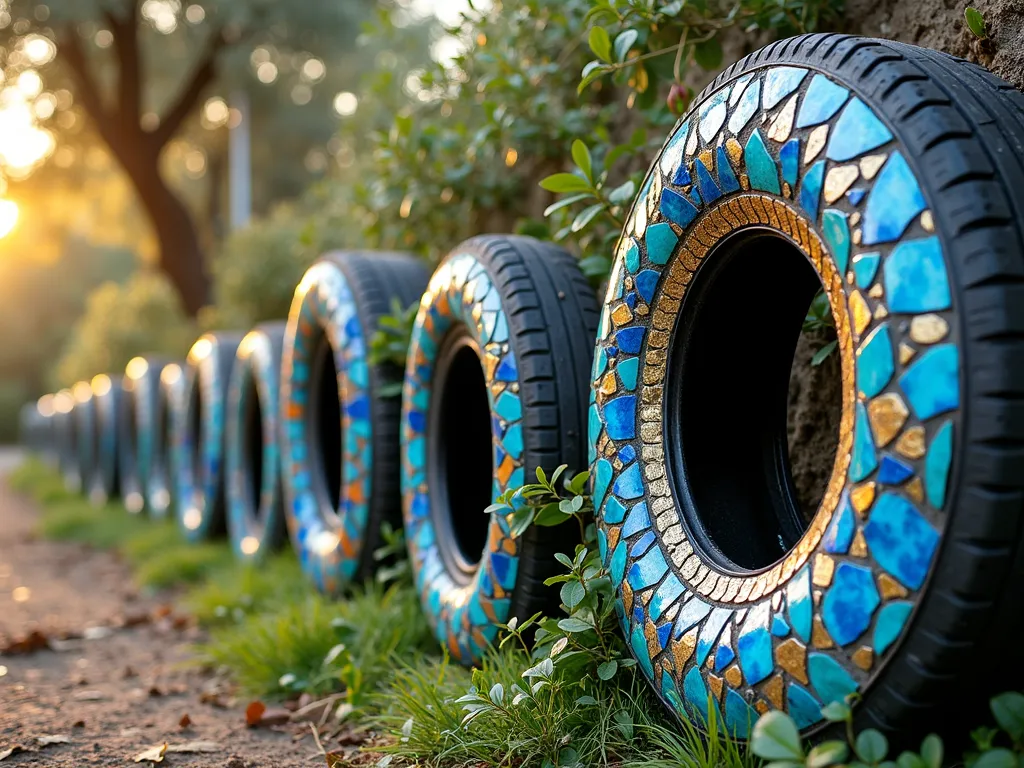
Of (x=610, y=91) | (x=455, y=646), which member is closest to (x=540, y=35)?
(x=610, y=91)

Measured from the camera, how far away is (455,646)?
2.36 metres

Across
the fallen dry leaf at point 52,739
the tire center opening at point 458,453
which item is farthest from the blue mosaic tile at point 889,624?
the fallen dry leaf at point 52,739

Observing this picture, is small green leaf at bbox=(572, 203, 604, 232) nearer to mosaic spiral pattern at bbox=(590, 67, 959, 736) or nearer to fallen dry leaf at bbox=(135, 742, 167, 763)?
mosaic spiral pattern at bbox=(590, 67, 959, 736)

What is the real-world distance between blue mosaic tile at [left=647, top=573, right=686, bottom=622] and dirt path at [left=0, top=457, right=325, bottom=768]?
2.74 feet

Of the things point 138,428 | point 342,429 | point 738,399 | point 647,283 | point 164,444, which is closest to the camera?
point 647,283

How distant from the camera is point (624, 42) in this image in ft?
7.36

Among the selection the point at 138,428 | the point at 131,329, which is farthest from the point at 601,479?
the point at 131,329

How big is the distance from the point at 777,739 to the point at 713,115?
1.02 meters

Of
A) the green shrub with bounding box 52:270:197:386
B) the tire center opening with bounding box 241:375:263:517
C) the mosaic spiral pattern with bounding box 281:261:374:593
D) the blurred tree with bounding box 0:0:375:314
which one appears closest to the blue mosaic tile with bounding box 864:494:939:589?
the mosaic spiral pattern with bounding box 281:261:374:593

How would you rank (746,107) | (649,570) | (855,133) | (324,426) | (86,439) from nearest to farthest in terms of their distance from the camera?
(855,133) < (746,107) < (649,570) < (324,426) < (86,439)

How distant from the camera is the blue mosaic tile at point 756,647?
1415 mm

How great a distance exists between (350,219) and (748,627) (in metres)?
4.20

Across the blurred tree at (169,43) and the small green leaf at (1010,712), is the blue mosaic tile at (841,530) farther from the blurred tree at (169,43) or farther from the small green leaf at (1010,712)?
the blurred tree at (169,43)

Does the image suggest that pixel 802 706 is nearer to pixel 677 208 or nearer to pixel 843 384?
pixel 843 384
